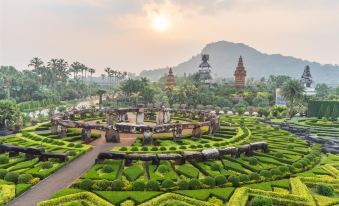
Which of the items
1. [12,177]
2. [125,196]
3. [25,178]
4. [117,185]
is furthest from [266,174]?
[12,177]

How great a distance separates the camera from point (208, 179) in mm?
31734

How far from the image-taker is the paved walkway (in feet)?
90.9

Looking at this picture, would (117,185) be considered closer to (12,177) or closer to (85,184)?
(85,184)

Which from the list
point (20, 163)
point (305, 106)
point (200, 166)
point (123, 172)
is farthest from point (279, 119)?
point (20, 163)

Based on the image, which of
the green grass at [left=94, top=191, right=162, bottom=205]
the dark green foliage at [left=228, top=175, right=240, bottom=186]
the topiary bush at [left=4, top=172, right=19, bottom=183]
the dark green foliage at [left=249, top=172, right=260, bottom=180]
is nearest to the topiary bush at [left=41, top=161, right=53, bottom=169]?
the topiary bush at [left=4, top=172, right=19, bottom=183]

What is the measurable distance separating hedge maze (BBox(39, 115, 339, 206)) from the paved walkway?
1.52 metres

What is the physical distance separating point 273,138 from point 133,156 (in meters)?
29.5

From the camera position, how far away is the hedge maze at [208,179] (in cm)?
2838

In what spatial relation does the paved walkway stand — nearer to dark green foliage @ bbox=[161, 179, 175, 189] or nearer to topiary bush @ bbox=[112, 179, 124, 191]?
topiary bush @ bbox=[112, 179, 124, 191]

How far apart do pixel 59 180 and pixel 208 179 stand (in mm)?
15472

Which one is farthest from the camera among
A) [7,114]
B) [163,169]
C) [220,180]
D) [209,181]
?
[7,114]

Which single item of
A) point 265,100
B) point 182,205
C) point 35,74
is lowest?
point 182,205

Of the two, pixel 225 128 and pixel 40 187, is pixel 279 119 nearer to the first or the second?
pixel 225 128

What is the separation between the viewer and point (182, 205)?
86.8ft
